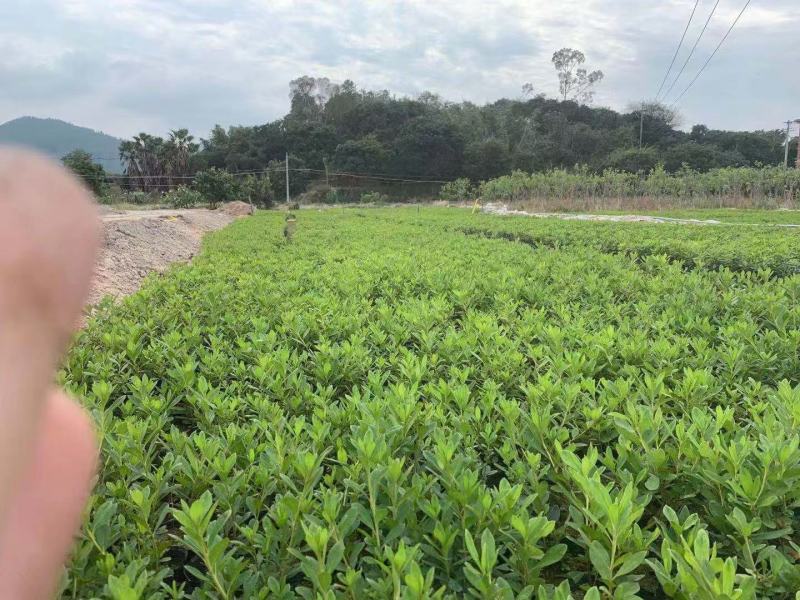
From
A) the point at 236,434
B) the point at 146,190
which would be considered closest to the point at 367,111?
the point at 146,190

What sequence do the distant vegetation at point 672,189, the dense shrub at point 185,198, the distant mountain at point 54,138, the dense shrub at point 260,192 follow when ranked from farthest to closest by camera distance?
the dense shrub at point 260,192 → the dense shrub at point 185,198 → the distant vegetation at point 672,189 → the distant mountain at point 54,138

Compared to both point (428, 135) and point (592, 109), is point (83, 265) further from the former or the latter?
point (592, 109)

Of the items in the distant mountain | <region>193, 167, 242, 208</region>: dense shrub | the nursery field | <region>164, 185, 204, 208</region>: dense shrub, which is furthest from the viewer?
<region>193, 167, 242, 208</region>: dense shrub

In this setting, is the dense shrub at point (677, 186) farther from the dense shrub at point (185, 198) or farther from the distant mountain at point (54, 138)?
the distant mountain at point (54, 138)

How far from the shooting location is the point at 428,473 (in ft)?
6.09

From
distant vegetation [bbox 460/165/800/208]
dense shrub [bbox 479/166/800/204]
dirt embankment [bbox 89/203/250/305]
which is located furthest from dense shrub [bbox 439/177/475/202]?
dirt embankment [bbox 89/203/250/305]

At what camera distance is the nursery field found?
134 centimetres

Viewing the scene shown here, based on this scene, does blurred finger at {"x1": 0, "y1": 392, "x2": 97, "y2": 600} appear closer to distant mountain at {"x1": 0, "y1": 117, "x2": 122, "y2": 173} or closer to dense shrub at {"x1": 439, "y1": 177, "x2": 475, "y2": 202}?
distant mountain at {"x1": 0, "y1": 117, "x2": 122, "y2": 173}

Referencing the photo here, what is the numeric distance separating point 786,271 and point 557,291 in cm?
366

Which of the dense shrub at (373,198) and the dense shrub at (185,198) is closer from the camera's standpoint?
the dense shrub at (185,198)

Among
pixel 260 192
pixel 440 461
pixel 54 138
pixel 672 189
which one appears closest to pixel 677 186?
pixel 672 189

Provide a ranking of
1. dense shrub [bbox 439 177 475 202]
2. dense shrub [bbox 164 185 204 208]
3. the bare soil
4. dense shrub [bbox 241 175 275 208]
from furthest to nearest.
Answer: dense shrub [bbox 439 177 475 202]
dense shrub [bbox 241 175 275 208]
dense shrub [bbox 164 185 204 208]
the bare soil

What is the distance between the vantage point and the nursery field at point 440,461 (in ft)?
4.38

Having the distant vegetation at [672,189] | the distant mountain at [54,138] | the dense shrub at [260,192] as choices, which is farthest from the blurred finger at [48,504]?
the dense shrub at [260,192]
